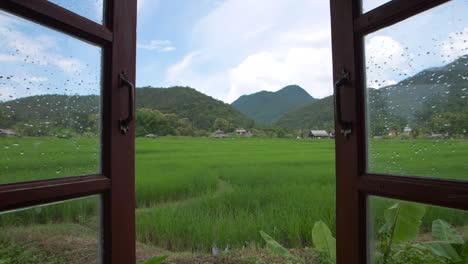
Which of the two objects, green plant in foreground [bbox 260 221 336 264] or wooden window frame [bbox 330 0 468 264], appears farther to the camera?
green plant in foreground [bbox 260 221 336 264]

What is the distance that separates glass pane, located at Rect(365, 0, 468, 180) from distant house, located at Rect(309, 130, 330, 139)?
175cm

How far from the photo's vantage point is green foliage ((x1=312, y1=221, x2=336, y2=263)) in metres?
1.32

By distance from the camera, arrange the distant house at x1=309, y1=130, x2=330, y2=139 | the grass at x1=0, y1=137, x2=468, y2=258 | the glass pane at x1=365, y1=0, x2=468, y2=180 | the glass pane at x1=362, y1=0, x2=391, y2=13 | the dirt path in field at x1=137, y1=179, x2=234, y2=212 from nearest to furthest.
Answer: the glass pane at x1=365, y1=0, x2=468, y2=180 < the glass pane at x1=362, y1=0, x2=391, y2=13 < the grass at x1=0, y1=137, x2=468, y2=258 < the dirt path in field at x1=137, y1=179, x2=234, y2=212 < the distant house at x1=309, y1=130, x2=330, y2=139

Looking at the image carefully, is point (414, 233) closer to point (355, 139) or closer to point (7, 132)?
point (355, 139)

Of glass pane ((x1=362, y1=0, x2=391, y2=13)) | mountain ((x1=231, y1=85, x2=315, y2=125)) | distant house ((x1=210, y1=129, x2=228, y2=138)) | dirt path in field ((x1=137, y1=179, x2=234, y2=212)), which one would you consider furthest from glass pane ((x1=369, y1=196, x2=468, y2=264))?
mountain ((x1=231, y1=85, x2=315, y2=125))

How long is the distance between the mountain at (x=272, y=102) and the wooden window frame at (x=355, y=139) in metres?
2.47

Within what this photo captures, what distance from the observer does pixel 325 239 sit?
1324 millimetres

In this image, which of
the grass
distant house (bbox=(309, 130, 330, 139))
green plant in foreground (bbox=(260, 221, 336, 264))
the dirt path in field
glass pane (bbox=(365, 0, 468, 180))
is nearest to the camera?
glass pane (bbox=(365, 0, 468, 180))

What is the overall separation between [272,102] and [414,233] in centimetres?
312

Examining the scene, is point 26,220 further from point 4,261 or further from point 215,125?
A: point 215,125

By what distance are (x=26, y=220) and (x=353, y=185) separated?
71 centimetres

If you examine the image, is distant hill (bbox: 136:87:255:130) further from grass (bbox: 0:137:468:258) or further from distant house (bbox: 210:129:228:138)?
grass (bbox: 0:137:468:258)

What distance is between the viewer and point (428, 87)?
57cm

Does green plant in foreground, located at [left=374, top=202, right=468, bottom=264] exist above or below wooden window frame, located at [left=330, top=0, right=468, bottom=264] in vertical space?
below
